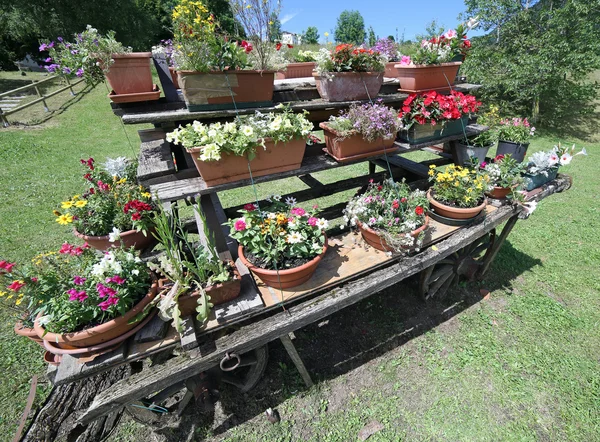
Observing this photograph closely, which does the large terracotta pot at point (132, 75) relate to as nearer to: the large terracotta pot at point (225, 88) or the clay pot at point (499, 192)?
the large terracotta pot at point (225, 88)

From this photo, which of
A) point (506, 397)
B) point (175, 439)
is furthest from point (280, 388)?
point (506, 397)

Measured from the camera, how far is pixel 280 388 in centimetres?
268

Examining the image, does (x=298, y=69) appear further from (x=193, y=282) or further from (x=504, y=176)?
(x=193, y=282)

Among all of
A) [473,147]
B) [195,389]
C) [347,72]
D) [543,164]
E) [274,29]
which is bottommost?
[195,389]

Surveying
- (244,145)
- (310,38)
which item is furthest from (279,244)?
(310,38)

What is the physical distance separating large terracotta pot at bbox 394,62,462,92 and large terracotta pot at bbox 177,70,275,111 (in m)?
1.57

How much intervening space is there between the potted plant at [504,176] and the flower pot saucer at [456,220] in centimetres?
36

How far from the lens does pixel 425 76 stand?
2.77 m

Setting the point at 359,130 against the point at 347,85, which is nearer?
the point at 359,130

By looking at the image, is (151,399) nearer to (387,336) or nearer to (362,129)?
(387,336)

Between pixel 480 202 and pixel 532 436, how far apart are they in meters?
2.07

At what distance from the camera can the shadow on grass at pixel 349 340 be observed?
8.27ft

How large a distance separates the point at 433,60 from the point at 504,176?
145 centimetres

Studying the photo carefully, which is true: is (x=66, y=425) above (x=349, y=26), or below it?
below
